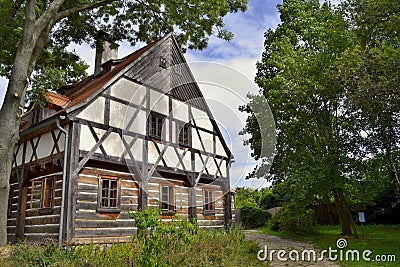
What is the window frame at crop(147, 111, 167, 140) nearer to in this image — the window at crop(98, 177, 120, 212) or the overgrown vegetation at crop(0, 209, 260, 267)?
the window at crop(98, 177, 120, 212)

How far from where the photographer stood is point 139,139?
1095 centimetres

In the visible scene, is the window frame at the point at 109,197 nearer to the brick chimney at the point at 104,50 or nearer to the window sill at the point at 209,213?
the window sill at the point at 209,213

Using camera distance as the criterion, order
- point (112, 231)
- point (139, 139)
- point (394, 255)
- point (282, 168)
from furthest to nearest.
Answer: point (282, 168) → point (139, 139) → point (112, 231) → point (394, 255)

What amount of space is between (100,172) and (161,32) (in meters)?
6.40

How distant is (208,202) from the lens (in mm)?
14109

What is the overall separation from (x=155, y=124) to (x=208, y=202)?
4.38 metres

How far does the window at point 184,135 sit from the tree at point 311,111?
134 inches

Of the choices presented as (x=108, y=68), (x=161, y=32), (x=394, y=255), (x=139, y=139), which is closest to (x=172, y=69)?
(x=161, y=32)

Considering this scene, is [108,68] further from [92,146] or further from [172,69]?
[92,146]

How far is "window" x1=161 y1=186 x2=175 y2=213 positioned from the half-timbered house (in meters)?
0.04

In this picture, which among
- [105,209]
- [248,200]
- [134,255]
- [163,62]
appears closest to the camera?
[134,255]

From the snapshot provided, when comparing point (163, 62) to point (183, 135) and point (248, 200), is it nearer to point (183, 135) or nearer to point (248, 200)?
point (183, 135)

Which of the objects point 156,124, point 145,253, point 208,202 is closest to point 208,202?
point 208,202

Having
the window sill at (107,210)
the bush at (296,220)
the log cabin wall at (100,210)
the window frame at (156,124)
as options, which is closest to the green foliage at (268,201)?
the bush at (296,220)
